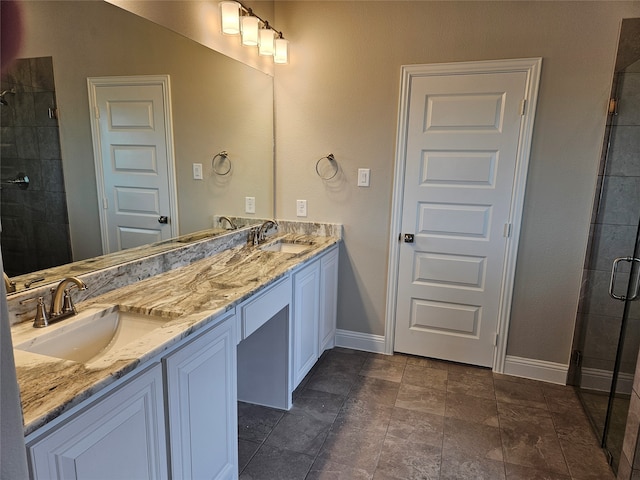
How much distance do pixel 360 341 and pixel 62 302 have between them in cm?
224

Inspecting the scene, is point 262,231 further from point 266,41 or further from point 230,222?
point 266,41

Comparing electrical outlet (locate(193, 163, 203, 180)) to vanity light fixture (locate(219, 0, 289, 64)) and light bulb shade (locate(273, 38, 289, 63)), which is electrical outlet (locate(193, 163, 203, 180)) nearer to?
vanity light fixture (locate(219, 0, 289, 64))

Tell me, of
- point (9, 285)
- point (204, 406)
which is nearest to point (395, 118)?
point (204, 406)

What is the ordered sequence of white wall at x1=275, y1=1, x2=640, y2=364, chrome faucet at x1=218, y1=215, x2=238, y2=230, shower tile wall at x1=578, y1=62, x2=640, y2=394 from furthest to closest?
chrome faucet at x1=218, y1=215, x2=238, y2=230, white wall at x1=275, y1=1, x2=640, y2=364, shower tile wall at x1=578, y1=62, x2=640, y2=394

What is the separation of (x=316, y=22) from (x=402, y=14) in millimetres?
599

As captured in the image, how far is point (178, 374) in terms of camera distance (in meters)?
1.30

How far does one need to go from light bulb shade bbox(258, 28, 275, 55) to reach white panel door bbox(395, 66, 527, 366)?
993 mm

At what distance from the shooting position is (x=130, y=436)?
3.67 ft

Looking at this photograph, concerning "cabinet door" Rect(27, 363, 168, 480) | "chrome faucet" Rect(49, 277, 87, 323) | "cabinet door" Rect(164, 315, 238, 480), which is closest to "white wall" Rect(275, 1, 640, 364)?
"cabinet door" Rect(164, 315, 238, 480)

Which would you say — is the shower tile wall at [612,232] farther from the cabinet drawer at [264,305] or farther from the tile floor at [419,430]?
the cabinet drawer at [264,305]

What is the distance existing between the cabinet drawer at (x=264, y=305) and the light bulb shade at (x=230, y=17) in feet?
4.96

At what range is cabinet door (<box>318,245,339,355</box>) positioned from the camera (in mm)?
2771

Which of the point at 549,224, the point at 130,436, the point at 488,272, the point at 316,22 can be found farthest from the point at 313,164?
the point at 130,436

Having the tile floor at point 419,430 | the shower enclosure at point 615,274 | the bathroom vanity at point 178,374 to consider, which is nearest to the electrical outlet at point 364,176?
the bathroom vanity at point 178,374
